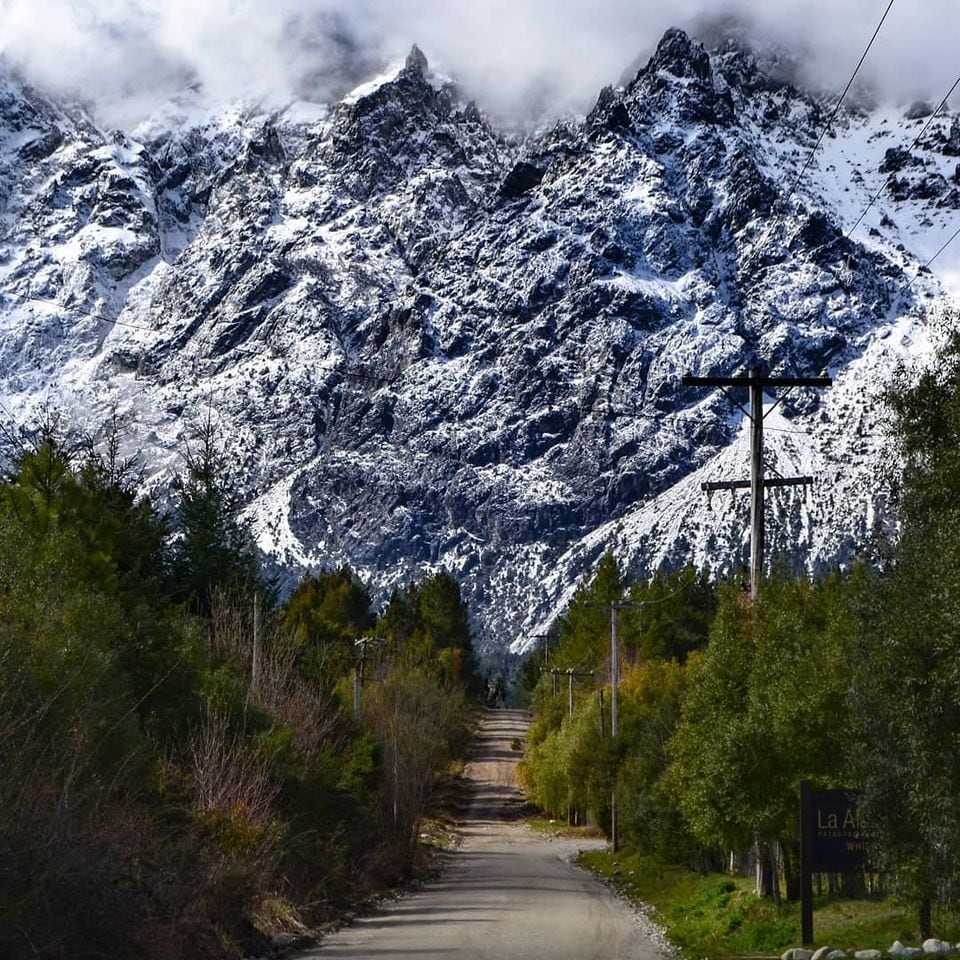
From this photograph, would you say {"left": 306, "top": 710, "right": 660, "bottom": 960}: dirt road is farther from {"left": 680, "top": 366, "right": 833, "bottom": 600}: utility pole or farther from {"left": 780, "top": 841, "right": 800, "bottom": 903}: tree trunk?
{"left": 680, "top": 366, "right": 833, "bottom": 600}: utility pole

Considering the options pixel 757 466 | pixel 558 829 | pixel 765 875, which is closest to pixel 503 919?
pixel 765 875

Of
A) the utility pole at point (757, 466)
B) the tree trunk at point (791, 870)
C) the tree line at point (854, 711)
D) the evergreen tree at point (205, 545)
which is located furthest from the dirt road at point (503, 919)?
the evergreen tree at point (205, 545)

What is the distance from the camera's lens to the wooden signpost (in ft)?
76.3

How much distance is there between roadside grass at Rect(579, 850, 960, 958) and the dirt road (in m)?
Result: 1.11

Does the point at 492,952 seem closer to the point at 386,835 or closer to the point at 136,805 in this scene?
the point at 136,805

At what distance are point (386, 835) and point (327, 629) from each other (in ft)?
173

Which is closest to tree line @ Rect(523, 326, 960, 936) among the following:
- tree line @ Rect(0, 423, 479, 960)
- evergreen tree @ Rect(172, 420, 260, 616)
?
tree line @ Rect(0, 423, 479, 960)

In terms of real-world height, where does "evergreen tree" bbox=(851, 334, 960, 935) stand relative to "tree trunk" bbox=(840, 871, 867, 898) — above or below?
above

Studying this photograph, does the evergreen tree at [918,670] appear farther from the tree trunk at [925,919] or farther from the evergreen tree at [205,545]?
the evergreen tree at [205,545]

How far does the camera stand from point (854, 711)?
915 inches

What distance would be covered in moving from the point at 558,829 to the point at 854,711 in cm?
5957

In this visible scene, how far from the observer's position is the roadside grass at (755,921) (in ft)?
81.3

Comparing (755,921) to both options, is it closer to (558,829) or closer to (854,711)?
(854,711)

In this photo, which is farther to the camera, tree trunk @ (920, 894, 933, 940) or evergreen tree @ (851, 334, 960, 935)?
tree trunk @ (920, 894, 933, 940)
